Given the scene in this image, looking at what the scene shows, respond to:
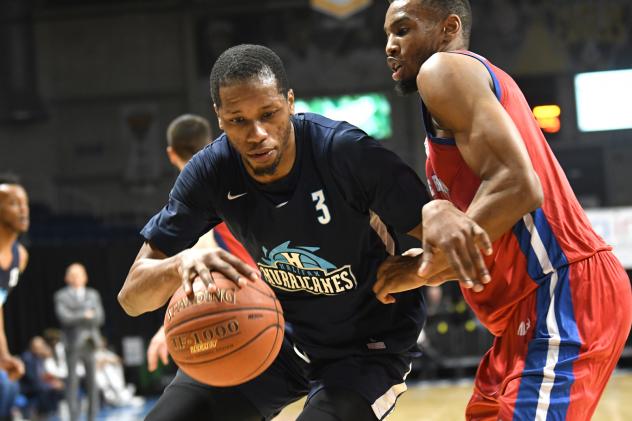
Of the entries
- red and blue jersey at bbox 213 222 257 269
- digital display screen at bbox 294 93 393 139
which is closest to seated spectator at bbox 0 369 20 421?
red and blue jersey at bbox 213 222 257 269

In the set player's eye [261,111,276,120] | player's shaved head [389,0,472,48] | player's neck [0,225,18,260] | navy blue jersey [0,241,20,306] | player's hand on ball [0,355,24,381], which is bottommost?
player's hand on ball [0,355,24,381]

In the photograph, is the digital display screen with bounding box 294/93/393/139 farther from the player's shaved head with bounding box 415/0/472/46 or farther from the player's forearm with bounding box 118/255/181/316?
the player's forearm with bounding box 118/255/181/316

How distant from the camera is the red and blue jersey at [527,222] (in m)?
2.50

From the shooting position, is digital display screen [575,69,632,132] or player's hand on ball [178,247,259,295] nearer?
player's hand on ball [178,247,259,295]

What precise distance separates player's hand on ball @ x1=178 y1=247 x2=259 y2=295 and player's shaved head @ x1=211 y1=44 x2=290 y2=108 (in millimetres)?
546

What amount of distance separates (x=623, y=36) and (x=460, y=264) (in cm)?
1320

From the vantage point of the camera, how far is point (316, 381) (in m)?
2.96

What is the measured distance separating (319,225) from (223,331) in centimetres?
48

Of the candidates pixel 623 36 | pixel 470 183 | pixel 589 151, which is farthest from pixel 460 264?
pixel 623 36

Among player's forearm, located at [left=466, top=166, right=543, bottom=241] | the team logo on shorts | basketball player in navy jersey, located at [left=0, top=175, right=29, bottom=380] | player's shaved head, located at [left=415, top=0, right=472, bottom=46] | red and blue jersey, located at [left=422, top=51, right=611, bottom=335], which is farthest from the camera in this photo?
basketball player in navy jersey, located at [left=0, top=175, right=29, bottom=380]

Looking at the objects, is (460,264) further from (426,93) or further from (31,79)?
(31,79)

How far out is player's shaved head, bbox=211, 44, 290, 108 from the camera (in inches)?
104

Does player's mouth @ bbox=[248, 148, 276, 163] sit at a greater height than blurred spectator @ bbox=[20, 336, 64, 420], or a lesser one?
greater

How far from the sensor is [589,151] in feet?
44.8
